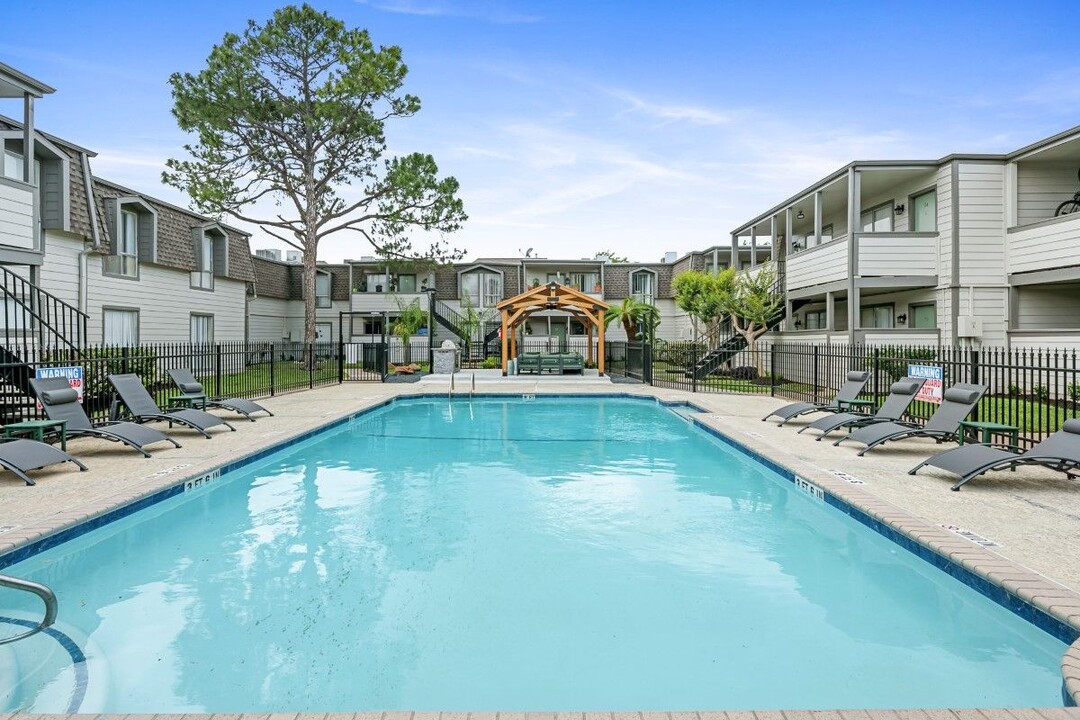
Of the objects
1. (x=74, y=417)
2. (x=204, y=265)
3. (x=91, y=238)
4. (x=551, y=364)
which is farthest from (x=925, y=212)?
(x=204, y=265)

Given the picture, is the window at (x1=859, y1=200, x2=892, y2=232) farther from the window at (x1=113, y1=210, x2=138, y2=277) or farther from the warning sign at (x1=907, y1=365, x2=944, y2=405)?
the window at (x1=113, y1=210, x2=138, y2=277)

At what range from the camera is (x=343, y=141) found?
88.1ft

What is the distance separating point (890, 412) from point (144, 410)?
11552 millimetres

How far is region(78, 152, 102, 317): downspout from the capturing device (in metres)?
18.0

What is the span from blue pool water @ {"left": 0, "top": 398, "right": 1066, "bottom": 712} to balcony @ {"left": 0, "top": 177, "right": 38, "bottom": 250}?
724 cm

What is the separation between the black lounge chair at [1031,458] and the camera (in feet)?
20.9

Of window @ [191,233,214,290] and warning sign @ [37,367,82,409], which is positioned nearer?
warning sign @ [37,367,82,409]

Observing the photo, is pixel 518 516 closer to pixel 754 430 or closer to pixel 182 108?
pixel 754 430

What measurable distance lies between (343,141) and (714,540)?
83.6 ft

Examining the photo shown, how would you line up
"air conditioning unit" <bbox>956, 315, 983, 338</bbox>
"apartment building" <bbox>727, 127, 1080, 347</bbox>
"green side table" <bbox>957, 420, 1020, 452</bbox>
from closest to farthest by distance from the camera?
"green side table" <bbox>957, 420, 1020, 452</bbox> → "apartment building" <bbox>727, 127, 1080, 347</bbox> → "air conditioning unit" <bbox>956, 315, 983, 338</bbox>

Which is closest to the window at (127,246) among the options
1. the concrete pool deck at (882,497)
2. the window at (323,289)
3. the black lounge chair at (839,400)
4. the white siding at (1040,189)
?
the concrete pool deck at (882,497)

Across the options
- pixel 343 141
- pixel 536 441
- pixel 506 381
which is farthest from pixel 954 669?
pixel 343 141

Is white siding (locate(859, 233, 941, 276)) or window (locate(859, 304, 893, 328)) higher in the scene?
white siding (locate(859, 233, 941, 276))

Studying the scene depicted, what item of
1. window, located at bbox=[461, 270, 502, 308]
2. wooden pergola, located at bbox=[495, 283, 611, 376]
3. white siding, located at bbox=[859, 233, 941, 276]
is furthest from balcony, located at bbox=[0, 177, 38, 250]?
window, located at bbox=[461, 270, 502, 308]
